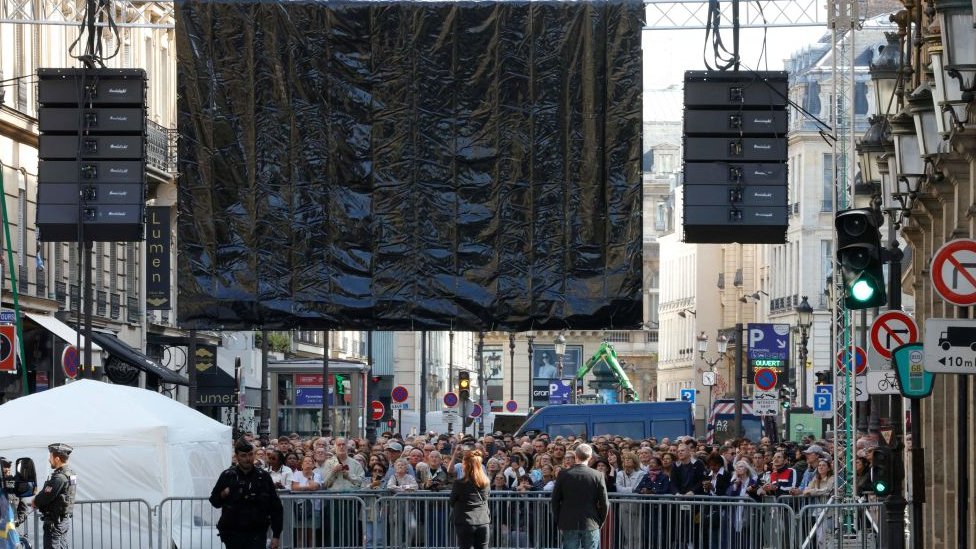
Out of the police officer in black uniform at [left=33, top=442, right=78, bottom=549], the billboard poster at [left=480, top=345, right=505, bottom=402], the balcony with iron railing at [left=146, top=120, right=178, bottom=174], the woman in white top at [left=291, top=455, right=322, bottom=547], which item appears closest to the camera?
the police officer in black uniform at [left=33, top=442, right=78, bottom=549]

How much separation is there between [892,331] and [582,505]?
15.5 ft

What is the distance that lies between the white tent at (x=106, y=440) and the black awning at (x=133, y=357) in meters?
23.4

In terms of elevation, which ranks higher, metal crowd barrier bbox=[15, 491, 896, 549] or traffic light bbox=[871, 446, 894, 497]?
traffic light bbox=[871, 446, 894, 497]

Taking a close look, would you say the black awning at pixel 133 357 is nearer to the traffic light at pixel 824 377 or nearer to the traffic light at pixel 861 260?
the traffic light at pixel 824 377

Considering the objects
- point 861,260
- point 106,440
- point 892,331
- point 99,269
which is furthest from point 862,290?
point 99,269

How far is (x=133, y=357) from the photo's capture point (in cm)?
4769

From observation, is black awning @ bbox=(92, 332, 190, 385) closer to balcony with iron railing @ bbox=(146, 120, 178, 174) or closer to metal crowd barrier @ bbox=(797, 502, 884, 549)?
balcony with iron railing @ bbox=(146, 120, 178, 174)

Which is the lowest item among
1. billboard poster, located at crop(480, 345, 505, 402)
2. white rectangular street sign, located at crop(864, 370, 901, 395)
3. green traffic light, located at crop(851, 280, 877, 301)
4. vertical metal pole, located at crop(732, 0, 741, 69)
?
billboard poster, located at crop(480, 345, 505, 402)

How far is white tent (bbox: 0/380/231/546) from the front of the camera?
73.5ft

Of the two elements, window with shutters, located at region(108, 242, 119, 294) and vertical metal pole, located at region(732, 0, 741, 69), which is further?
window with shutters, located at region(108, 242, 119, 294)

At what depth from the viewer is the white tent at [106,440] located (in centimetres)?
2239

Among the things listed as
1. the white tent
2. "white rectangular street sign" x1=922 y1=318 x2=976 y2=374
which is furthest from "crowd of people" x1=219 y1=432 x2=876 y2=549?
"white rectangular street sign" x1=922 y1=318 x2=976 y2=374

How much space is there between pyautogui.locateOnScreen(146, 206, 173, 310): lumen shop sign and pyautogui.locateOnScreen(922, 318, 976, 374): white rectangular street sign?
3544 centimetres

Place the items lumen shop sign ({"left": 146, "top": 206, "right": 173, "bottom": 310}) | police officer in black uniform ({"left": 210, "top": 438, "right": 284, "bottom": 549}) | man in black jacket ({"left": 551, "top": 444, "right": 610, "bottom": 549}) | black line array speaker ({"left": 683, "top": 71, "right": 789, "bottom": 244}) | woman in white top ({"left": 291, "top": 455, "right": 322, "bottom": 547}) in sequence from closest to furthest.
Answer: police officer in black uniform ({"left": 210, "top": 438, "right": 284, "bottom": 549})
man in black jacket ({"left": 551, "top": 444, "right": 610, "bottom": 549})
woman in white top ({"left": 291, "top": 455, "right": 322, "bottom": 547})
black line array speaker ({"left": 683, "top": 71, "right": 789, "bottom": 244})
lumen shop sign ({"left": 146, "top": 206, "right": 173, "bottom": 310})
